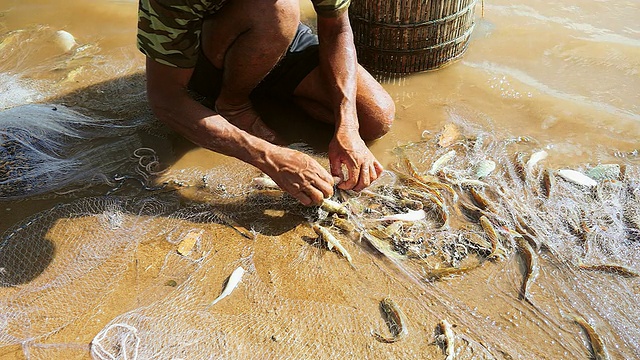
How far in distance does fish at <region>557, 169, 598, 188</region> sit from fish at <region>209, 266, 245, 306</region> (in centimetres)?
183

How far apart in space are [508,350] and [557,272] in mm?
522

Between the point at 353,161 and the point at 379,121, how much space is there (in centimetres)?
60

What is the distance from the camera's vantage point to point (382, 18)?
12.0ft

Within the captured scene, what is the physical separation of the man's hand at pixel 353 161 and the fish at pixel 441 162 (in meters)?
0.45

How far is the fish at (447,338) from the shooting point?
78.9 inches

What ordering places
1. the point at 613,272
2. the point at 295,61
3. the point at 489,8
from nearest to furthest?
the point at 613,272 → the point at 295,61 → the point at 489,8

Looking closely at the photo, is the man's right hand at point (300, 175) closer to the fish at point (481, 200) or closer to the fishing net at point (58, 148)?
the fish at point (481, 200)

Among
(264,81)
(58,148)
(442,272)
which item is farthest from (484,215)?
(58,148)

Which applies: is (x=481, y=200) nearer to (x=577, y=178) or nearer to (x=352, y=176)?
(x=577, y=178)

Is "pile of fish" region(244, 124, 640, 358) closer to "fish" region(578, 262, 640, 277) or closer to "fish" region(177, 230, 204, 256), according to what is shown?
"fish" region(578, 262, 640, 277)

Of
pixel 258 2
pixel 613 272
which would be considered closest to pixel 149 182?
pixel 258 2

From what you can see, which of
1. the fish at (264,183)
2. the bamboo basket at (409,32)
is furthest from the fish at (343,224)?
the bamboo basket at (409,32)

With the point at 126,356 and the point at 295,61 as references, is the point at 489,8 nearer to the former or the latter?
the point at 295,61

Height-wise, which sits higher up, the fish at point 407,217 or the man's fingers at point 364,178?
the man's fingers at point 364,178
